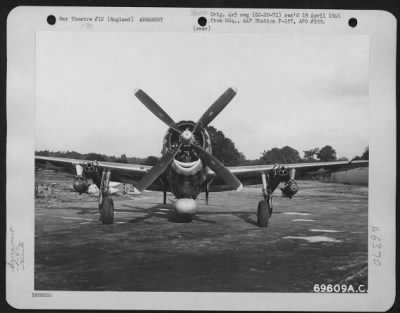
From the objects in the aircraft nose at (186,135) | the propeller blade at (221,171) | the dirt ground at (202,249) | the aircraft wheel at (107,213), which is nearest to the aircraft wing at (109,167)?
the dirt ground at (202,249)

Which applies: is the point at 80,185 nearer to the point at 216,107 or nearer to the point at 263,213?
the point at 216,107

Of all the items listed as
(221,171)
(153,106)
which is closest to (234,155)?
(221,171)

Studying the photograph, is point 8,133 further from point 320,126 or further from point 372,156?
point 372,156

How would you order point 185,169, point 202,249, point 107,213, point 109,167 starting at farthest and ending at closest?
point 185,169, point 109,167, point 107,213, point 202,249

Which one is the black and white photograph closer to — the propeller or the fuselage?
the propeller

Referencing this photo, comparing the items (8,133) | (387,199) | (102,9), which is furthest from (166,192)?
(387,199)

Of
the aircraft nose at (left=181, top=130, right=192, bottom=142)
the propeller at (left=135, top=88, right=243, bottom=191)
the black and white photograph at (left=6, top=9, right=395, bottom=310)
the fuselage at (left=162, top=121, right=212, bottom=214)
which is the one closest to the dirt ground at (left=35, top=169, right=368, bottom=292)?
the black and white photograph at (left=6, top=9, right=395, bottom=310)
